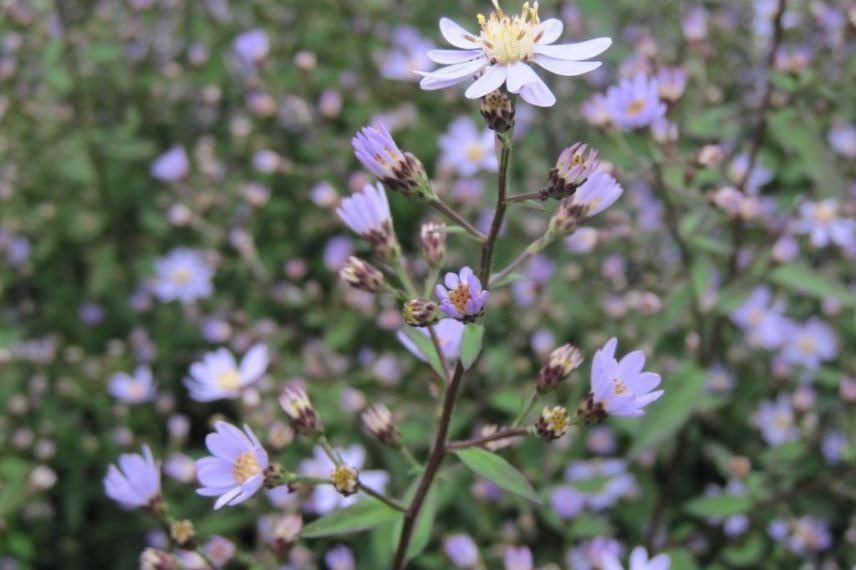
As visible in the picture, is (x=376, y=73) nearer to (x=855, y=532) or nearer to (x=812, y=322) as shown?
(x=812, y=322)

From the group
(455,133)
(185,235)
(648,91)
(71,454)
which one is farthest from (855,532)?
(185,235)

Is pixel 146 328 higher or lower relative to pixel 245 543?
higher

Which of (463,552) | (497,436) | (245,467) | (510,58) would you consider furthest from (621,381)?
(463,552)

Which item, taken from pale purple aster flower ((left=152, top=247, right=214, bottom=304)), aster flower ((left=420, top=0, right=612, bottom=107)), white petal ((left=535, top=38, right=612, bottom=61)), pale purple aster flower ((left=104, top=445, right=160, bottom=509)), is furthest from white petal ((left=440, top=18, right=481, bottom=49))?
pale purple aster flower ((left=152, top=247, right=214, bottom=304))

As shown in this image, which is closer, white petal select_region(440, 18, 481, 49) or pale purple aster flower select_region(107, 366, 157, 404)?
white petal select_region(440, 18, 481, 49)

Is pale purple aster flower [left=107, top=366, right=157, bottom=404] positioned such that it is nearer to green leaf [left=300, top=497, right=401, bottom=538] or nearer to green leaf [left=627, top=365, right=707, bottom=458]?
green leaf [left=627, top=365, right=707, bottom=458]

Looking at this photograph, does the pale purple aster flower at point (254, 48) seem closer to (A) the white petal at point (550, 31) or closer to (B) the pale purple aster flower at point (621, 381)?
(A) the white petal at point (550, 31)

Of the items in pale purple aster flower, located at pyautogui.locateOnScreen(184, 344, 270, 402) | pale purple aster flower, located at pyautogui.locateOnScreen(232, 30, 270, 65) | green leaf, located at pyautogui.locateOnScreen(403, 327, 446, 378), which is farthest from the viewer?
pale purple aster flower, located at pyautogui.locateOnScreen(232, 30, 270, 65)

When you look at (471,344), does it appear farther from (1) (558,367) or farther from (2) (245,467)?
(2) (245,467)
